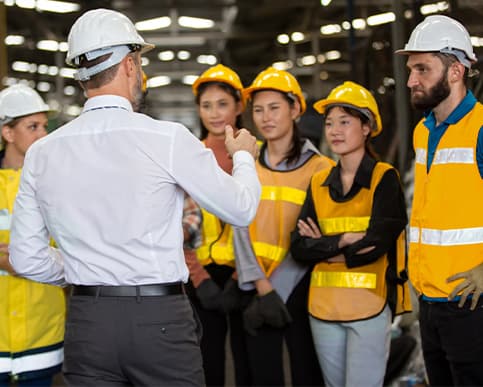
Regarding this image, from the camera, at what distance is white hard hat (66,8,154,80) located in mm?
2383

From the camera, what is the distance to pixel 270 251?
12.1ft

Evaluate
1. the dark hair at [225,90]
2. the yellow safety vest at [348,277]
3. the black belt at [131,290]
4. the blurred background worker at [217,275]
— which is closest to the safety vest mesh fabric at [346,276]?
the yellow safety vest at [348,277]

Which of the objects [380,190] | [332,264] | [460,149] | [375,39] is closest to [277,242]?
[332,264]

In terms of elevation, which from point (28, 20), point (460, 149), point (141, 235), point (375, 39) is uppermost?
point (28, 20)

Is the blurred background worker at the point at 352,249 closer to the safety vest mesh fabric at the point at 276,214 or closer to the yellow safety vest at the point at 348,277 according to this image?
the yellow safety vest at the point at 348,277

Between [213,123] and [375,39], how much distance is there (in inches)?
132

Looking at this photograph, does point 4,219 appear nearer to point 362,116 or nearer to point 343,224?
point 343,224

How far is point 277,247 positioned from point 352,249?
0.45m

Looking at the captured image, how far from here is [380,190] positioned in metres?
3.41

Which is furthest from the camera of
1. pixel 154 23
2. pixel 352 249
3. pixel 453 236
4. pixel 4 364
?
pixel 154 23

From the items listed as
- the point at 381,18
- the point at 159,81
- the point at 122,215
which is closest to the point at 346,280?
the point at 122,215

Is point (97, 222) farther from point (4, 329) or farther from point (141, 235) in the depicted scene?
point (4, 329)

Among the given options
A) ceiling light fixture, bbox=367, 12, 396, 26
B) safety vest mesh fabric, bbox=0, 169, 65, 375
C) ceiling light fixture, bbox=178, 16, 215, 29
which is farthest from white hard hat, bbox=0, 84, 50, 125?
ceiling light fixture, bbox=178, 16, 215, 29

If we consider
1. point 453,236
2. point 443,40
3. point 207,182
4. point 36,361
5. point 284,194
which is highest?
point 443,40
